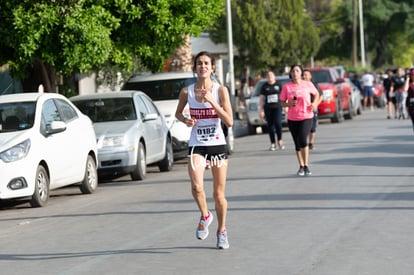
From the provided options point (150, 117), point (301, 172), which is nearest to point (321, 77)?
point (150, 117)

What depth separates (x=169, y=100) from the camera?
23.6 meters

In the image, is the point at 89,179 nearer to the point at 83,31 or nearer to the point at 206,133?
the point at 83,31

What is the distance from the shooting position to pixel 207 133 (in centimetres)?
1043

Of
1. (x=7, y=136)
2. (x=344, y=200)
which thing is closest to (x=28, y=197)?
(x=7, y=136)

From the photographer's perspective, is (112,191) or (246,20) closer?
(112,191)

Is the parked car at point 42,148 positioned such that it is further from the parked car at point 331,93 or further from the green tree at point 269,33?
the green tree at point 269,33

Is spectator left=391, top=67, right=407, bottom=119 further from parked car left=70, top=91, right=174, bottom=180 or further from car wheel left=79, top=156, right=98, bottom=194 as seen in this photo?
car wheel left=79, top=156, right=98, bottom=194

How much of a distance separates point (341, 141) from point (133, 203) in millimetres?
11681

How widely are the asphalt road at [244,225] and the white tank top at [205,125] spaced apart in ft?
3.30

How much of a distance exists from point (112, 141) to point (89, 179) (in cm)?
151

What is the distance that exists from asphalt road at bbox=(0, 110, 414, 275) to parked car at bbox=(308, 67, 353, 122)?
1432 centimetres

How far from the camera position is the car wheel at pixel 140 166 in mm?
18856

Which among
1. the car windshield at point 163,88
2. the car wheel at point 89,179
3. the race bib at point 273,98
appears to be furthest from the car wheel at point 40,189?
the race bib at point 273,98

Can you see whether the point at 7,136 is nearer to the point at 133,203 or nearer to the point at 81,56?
the point at 133,203
